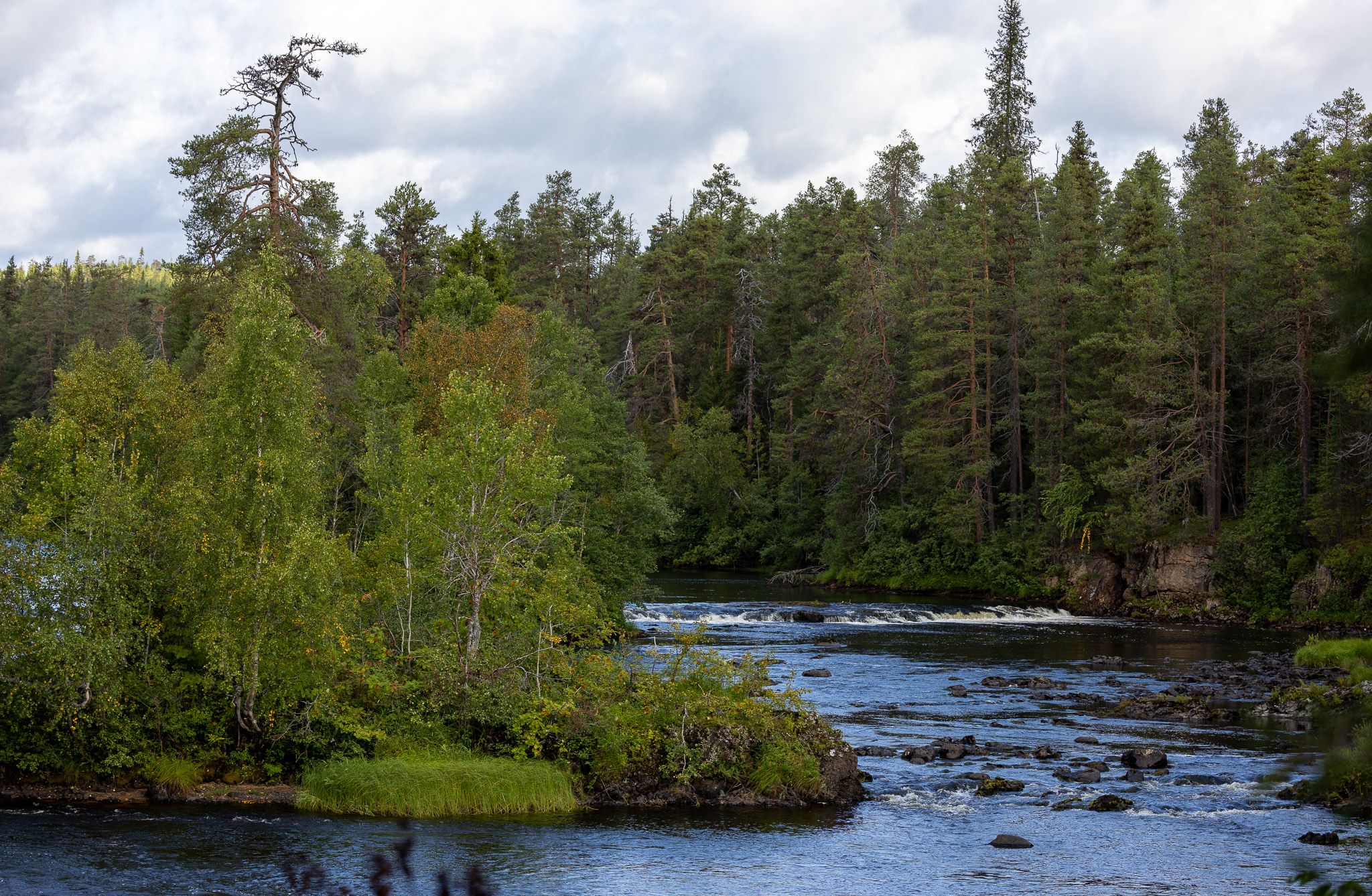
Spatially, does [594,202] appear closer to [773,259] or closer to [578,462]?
[773,259]

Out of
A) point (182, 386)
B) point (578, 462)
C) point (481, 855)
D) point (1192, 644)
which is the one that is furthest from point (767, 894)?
point (1192, 644)

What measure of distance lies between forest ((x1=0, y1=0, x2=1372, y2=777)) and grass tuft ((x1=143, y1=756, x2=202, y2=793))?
43 cm

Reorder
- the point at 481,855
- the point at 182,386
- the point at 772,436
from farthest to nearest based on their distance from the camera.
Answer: the point at 772,436 → the point at 182,386 → the point at 481,855

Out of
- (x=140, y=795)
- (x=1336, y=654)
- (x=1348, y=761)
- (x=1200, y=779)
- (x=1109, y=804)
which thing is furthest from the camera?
(x=1336, y=654)

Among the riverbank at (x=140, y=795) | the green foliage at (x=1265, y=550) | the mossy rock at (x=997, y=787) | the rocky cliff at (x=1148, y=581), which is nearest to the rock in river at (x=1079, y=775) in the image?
the mossy rock at (x=997, y=787)

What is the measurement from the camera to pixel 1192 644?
4072 cm

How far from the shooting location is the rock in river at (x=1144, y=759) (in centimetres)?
2238

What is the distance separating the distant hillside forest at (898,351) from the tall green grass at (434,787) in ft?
21.1

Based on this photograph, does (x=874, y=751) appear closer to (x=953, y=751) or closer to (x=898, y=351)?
(x=953, y=751)

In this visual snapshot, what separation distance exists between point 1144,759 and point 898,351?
4478 cm

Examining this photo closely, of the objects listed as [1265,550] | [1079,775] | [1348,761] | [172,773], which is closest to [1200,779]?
[1079,775]

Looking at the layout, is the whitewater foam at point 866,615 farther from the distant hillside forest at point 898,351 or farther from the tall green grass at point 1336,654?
the tall green grass at point 1336,654

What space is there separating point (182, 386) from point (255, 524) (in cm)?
511

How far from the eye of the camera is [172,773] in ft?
63.2
